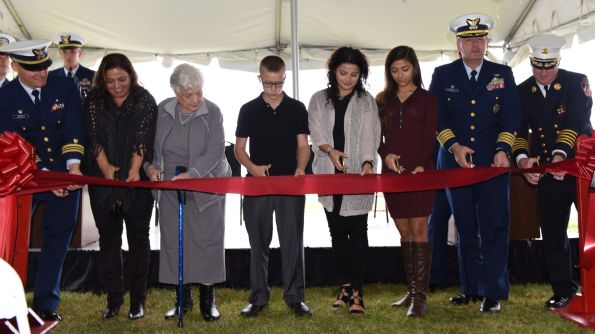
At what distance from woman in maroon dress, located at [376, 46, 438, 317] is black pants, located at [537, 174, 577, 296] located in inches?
27.9

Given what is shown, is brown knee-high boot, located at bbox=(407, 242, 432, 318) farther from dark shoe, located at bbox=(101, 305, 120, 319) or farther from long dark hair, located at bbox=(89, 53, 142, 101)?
long dark hair, located at bbox=(89, 53, 142, 101)

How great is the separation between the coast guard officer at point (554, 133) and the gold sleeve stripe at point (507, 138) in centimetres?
→ 19

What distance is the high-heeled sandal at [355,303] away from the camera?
12.5 feet

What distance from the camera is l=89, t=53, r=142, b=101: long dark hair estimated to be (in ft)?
11.9

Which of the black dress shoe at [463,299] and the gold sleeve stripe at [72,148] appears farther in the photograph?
the black dress shoe at [463,299]

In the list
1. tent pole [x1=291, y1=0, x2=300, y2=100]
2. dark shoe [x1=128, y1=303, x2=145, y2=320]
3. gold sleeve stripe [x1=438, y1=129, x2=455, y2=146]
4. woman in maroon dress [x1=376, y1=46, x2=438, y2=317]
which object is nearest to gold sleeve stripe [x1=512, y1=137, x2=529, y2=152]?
gold sleeve stripe [x1=438, y1=129, x2=455, y2=146]

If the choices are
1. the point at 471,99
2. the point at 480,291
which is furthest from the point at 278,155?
the point at 480,291

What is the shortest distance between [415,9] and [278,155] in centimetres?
583

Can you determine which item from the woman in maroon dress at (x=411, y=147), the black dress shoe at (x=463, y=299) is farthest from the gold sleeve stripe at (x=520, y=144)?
the black dress shoe at (x=463, y=299)

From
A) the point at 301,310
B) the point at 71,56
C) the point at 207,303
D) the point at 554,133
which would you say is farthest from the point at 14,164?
the point at 554,133

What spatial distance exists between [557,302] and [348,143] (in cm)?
150

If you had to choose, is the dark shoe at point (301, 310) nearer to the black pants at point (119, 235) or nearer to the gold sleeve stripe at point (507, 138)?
the black pants at point (119, 235)

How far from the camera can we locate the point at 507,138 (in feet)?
12.5

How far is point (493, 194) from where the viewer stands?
3895mm
